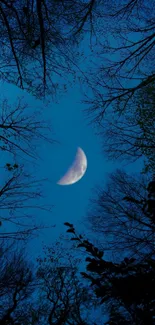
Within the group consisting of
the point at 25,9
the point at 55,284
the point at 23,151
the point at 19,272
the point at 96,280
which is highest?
the point at 25,9

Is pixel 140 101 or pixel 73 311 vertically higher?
pixel 140 101

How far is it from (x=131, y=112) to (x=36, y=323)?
13.0 m

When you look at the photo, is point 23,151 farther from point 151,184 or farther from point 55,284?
point 55,284

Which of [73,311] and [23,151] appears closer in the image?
[23,151]

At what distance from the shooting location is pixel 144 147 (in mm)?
6438

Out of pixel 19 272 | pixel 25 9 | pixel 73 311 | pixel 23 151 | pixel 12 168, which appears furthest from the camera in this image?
pixel 73 311

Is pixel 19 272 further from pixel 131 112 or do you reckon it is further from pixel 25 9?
pixel 25 9

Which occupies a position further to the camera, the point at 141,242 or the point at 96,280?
the point at 141,242

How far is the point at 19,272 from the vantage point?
9703 millimetres

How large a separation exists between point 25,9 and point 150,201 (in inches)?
199


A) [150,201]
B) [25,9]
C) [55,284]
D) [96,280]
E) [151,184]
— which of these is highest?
[25,9]

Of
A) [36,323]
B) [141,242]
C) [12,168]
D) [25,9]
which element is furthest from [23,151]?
[36,323]

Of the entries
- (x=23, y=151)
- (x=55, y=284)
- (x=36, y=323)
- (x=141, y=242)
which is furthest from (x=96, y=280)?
(x=36, y=323)

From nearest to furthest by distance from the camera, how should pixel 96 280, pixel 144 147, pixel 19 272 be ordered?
1. pixel 96 280
2. pixel 144 147
3. pixel 19 272
